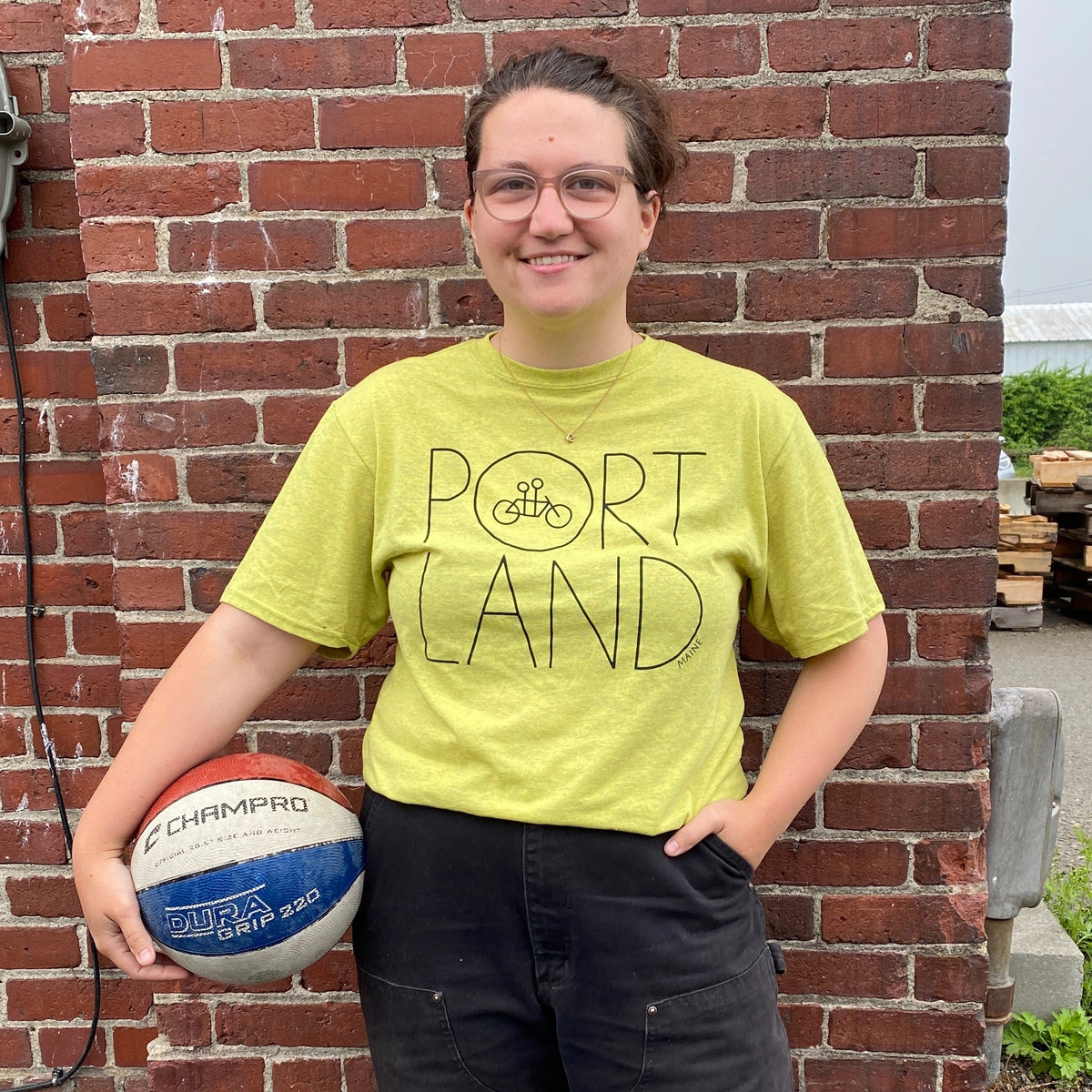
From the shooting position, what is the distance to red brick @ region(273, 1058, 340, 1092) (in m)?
2.29

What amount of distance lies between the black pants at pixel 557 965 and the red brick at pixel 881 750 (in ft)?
2.19

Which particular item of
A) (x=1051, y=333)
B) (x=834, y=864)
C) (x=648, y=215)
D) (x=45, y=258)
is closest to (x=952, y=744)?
(x=834, y=864)

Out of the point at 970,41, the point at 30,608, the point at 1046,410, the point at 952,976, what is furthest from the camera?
the point at 1046,410

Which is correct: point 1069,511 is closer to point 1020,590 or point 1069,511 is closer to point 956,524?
point 1020,590

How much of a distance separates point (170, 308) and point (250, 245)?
22 centimetres

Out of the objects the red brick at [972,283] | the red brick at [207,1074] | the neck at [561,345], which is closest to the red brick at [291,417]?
the neck at [561,345]

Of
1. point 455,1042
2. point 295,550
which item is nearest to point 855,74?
point 295,550

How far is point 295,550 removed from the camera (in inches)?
64.7

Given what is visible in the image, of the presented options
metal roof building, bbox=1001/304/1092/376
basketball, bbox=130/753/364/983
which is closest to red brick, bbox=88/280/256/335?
basketball, bbox=130/753/364/983

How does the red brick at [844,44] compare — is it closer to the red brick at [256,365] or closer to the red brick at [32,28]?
the red brick at [256,365]

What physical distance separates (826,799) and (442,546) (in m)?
1.15

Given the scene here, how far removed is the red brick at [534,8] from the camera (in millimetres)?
2021

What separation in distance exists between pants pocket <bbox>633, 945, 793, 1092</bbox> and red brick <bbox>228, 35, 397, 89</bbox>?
1827 millimetres

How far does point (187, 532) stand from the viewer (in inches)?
85.2
